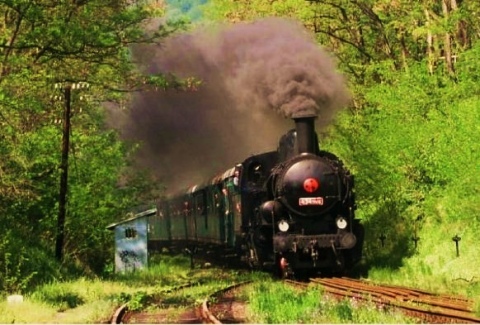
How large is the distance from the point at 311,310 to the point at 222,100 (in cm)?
1295

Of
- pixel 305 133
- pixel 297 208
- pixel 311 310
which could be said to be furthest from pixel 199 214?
pixel 311 310

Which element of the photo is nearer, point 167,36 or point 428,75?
point 167,36

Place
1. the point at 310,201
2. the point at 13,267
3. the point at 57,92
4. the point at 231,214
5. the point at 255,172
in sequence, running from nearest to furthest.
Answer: the point at 310,201 → the point at 13,267 → the point at 255,172 → the point at 231,214 → the point at 57,92

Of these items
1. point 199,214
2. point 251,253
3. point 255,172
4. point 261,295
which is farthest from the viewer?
point 199,214

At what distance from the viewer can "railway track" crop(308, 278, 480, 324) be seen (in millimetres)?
10500

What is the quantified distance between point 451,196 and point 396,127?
618 centimetres

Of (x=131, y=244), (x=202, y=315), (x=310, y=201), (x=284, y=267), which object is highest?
(x=310, y=201)

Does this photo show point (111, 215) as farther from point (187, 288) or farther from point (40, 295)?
point (40, 295)

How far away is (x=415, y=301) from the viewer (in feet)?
41.6

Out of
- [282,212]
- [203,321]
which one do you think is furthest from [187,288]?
[203,321]

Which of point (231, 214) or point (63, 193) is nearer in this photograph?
Result: point (231, 214)

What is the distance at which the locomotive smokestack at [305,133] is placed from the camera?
17188mm

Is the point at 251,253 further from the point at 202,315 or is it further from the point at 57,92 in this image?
the point at 57,92

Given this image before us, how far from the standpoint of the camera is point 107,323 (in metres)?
12.4
